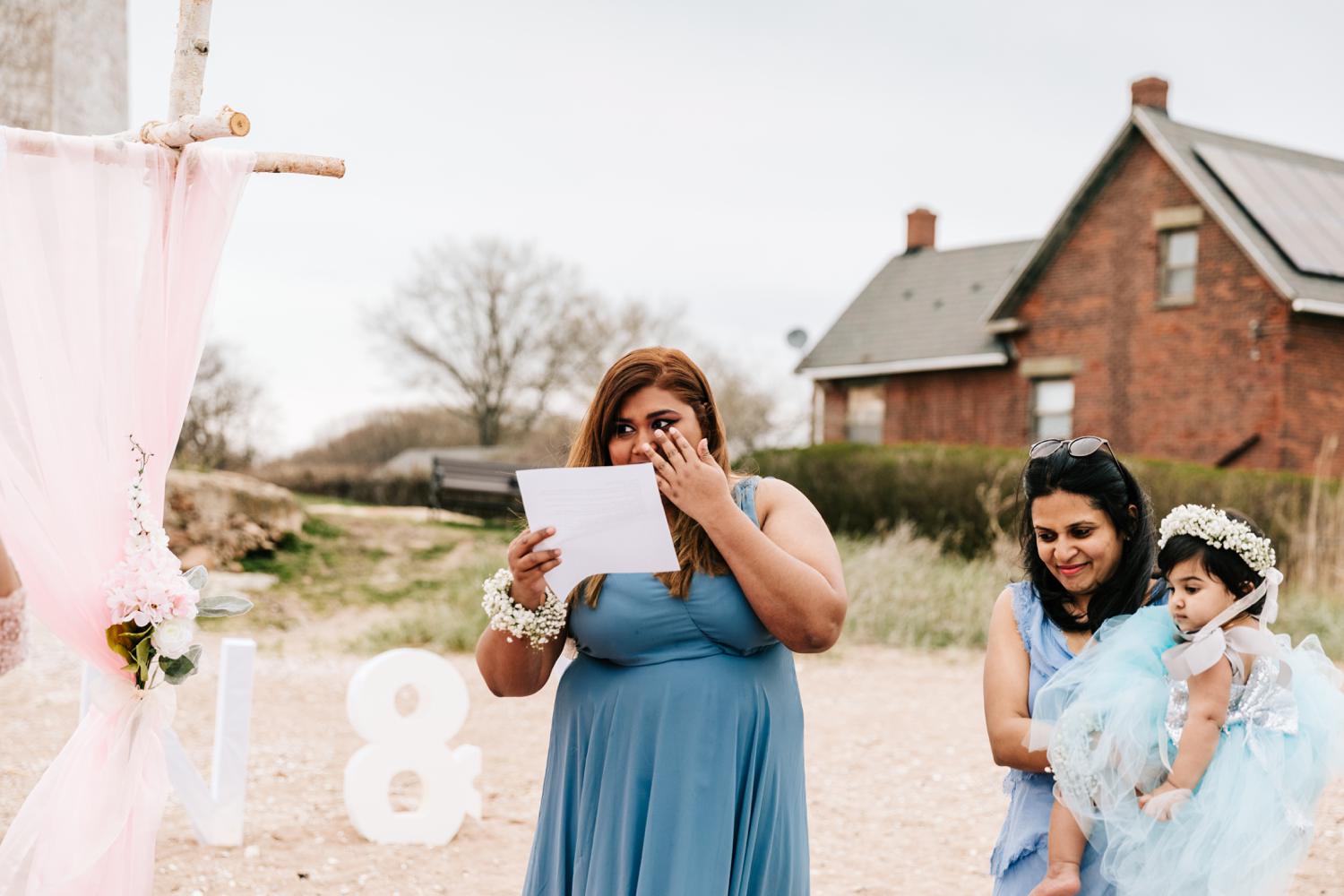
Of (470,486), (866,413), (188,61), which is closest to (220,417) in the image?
(470,486)

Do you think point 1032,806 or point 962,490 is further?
point 962,490

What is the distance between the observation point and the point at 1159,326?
65.8 ft

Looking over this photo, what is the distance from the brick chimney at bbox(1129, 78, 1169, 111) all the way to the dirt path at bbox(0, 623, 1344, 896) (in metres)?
13.8

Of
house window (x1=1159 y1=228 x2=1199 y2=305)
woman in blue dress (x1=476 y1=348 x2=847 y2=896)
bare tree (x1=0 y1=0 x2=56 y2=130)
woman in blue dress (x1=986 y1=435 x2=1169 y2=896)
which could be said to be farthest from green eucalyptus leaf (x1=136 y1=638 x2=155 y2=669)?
house window (x1=1159 y1=228 x2=1199 y2=305)

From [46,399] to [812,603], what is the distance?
7.04 ft

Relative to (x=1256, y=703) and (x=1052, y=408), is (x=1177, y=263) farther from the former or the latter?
(x=1256, y=703)

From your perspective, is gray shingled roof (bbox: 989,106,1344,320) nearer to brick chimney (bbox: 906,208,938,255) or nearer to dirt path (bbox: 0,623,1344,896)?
brick chimney (bbox: 906,208,938,255)

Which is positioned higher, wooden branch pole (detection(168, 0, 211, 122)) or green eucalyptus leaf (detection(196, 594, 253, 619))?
wooden branch pole (detection(168, 0, 211, 122))

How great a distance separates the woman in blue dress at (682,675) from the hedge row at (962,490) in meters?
10.3

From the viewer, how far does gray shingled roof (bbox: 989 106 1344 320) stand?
60.2 ft

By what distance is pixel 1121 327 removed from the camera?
20.6m

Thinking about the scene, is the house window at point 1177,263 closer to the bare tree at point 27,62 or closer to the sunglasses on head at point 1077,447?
the bare tree at point 27,62

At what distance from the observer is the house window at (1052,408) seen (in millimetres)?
21484

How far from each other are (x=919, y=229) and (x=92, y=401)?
84.2ft
